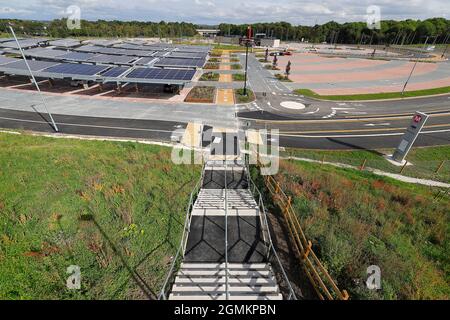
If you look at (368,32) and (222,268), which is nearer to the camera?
(222,268)

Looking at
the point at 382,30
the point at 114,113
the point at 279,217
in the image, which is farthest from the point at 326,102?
the point at 382,30

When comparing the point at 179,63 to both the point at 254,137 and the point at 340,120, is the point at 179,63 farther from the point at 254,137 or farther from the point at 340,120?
the point at 340,120

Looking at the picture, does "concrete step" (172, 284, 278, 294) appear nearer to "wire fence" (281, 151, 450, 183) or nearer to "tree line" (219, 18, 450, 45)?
"wire fence" (281, 151, 450, 183)

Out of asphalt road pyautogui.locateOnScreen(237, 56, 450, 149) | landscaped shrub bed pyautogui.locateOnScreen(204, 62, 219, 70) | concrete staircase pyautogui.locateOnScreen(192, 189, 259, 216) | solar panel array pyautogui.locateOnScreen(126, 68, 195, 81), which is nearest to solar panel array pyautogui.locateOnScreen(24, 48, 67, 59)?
solar panel array pyautogui.locateOnScreen(126, 68, 195, 81)

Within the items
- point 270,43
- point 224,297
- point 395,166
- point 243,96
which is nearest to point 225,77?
point 243,96

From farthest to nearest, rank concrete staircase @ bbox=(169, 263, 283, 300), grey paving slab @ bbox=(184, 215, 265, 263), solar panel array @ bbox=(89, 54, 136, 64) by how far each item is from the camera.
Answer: solar panel array @ bbox=(89, 54, 136, 64) < grey paving slab @ bbox=(184, 215, 265, 263) < concrete staircase @ bbox=(169, 263, 283, 300)

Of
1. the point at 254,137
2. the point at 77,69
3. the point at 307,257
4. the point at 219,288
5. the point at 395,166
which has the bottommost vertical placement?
the point at 395,166
